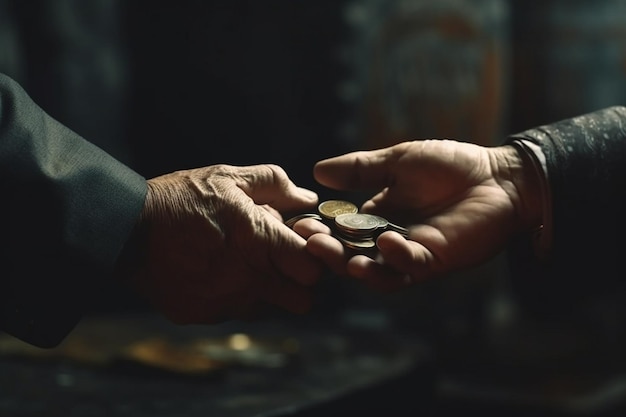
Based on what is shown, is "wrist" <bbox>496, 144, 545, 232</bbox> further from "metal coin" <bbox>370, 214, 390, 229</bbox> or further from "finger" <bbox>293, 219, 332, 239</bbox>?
"finger" <bbox>293, 219, 332, 239</bbox>

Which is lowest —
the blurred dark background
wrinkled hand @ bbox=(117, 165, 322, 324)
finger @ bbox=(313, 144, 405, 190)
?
the blurred dark background

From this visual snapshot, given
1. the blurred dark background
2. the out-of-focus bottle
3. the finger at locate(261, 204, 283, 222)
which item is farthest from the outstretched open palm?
the out-of-focus bottle

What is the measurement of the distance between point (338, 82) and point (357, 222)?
2159mm

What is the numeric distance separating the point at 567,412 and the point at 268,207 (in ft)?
5.37

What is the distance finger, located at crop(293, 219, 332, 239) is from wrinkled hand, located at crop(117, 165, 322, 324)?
0.03m

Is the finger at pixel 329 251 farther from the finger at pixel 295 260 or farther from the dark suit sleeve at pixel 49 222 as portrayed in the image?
the dark suit sleeve at pixel 49 222

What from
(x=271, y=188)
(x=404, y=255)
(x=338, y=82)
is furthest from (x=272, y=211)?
(x=338, y=82)

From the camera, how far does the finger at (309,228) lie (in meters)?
1.56

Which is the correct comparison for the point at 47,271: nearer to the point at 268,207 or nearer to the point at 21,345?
the point at 268,207

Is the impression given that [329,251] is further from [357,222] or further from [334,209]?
[334,209]

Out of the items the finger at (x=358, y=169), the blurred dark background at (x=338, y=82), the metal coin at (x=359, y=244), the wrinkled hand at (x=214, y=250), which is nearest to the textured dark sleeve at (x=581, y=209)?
the finger at (x=358, y=169)

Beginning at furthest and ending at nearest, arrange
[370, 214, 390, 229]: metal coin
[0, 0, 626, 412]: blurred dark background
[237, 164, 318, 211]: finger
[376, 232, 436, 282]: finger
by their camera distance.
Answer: [0, 0, 626, 412]: blurred dark background → [237, 164, 318, 211]: finger → [370, 214, 390, 229]: metal coin → [376, 232, 436, 282]: finger

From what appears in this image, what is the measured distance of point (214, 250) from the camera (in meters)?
1.60

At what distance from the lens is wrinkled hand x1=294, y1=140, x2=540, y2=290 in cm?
160
